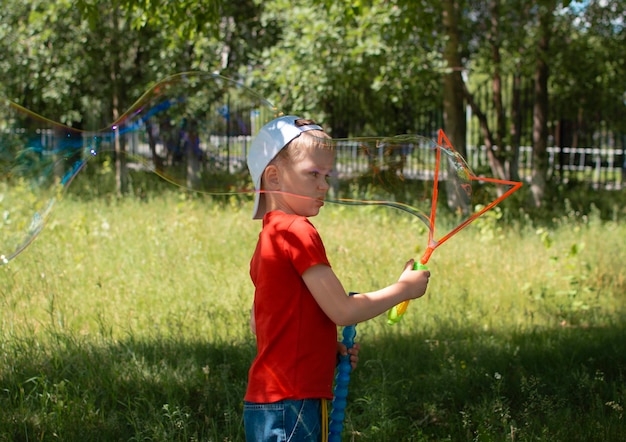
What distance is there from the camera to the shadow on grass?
3555 millimetres

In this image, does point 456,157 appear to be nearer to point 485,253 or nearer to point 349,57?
point 485,253

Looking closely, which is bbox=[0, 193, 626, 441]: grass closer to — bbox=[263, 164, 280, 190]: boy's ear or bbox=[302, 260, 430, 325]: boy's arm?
bbox=[302, 260, 430, 325]: boy's arm

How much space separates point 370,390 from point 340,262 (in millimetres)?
2489

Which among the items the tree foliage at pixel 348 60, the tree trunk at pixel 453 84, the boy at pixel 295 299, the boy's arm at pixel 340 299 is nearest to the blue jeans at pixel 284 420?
the boy at pixel 295 299

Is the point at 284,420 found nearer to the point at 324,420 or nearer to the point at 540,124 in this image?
the point at 324,420

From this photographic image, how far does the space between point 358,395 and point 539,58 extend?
862cm

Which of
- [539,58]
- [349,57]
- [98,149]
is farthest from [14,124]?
[539,58]

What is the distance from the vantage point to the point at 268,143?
2.41 meters

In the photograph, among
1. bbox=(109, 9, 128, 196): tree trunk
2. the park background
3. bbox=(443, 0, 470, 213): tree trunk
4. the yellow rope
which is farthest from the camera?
bbox=(109, 9, 128, 196): tree trunk

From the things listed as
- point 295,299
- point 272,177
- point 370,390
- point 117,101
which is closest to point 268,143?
point 272,177

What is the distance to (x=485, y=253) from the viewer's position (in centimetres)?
706

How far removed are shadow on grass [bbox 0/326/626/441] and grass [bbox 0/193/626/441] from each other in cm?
1

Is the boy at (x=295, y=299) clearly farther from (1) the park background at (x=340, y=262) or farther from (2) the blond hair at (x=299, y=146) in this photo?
(1) the park background at (x=340, y=262)

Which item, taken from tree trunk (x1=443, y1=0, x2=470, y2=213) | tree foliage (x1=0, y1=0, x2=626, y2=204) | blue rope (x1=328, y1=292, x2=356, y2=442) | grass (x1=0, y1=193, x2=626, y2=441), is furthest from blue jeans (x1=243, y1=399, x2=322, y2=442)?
tree trunk (x1=443, y1=0, x2=470, y2=213)
